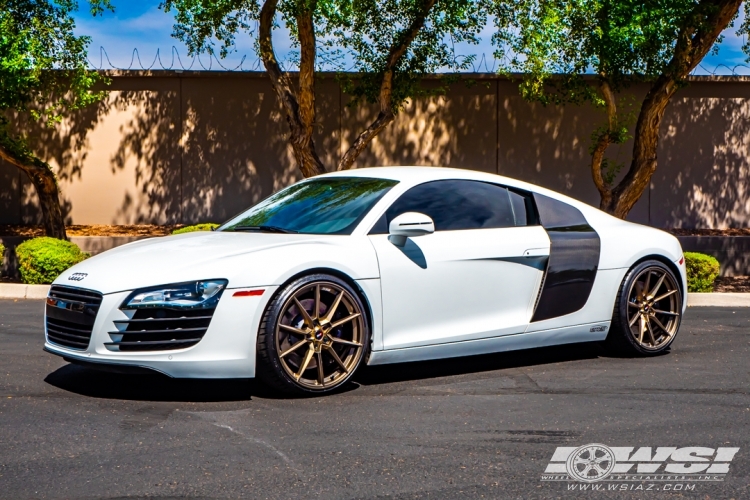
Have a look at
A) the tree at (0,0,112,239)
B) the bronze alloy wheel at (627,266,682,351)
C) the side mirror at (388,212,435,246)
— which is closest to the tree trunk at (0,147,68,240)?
the tree at (0,0,112,239)

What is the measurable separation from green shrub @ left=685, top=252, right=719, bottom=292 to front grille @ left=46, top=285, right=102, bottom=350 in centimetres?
902

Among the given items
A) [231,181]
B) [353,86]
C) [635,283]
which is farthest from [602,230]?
[231,181]

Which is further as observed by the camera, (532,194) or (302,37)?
(302,37)

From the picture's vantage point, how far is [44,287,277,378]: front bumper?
5871mm

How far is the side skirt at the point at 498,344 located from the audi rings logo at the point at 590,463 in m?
1.77

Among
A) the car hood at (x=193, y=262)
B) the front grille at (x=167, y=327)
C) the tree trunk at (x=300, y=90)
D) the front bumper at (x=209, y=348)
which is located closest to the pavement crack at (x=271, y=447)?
the front bumper at (x=209, y=348)

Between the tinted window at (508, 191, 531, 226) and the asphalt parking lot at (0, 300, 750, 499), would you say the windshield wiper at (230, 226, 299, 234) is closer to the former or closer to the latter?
the asphalt parking lot at (0, 300, 750, 499)

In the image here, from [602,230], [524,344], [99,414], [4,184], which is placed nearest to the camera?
[99,414]

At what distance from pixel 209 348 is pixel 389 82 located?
Result: 10418 millimetres

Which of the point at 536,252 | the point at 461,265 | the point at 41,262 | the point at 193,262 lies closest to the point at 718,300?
the point at 536,252

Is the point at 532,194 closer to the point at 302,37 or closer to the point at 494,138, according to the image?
the point at 302,37

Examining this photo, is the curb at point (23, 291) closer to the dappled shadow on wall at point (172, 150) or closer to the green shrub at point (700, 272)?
the dappled shadow on wall at point (172, 150)

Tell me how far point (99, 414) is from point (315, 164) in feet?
34.8

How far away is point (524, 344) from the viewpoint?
23.7ft
